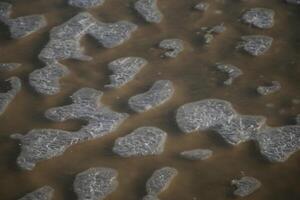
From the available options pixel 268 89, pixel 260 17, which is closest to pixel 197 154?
pixel 268 89

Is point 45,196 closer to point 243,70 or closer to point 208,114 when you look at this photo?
point 208,114

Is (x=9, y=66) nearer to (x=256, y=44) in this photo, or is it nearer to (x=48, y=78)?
(x=48, y=78)

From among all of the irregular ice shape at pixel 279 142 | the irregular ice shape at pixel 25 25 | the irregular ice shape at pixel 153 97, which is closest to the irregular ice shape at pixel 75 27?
the irregular ice shape at pixel 25 25

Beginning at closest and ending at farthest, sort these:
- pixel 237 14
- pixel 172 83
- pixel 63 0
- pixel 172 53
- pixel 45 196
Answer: pixel 45 196
pixel 172 83
pixel 172 53
pixel 237 14
pixel 63 0

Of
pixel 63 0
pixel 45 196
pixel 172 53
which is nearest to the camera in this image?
pixel 45 196

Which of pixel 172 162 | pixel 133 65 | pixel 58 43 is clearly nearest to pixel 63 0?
pixel 58 43

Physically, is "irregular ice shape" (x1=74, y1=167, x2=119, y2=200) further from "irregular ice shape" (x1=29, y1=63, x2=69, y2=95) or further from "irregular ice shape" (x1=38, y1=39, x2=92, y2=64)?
"irregular ice shape" (x1=38, y1=39, x2=92, y2=64)

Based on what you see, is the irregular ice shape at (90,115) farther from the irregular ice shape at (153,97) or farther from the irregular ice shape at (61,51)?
the irregular ice shape at (61,51)
